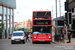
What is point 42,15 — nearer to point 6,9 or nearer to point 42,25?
point 42,25

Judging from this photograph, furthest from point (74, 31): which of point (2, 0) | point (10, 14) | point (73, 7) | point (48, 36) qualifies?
point (10, 14)

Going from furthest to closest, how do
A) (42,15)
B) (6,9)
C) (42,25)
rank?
1. (6,9)
2. (42,15)
3. (42,25)

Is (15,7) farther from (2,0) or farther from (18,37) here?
(18,37)

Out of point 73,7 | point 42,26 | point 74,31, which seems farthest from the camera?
point 74,31

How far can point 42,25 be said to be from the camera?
27.7m

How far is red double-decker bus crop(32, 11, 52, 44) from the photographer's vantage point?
27.7 m

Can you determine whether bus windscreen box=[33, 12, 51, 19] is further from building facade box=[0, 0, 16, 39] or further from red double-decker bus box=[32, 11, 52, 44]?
building facade box=[0, 0, 16, 39]

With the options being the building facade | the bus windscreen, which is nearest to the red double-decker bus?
the bus windscreen

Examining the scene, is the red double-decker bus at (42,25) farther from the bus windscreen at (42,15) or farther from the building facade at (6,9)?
the building facade at (6,9)

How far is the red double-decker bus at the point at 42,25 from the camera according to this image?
2769 cm

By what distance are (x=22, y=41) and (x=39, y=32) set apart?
2.84 m

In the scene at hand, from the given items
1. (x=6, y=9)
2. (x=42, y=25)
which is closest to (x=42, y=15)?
(x=42, y=25)

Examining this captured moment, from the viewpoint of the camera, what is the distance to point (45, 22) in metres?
27.9

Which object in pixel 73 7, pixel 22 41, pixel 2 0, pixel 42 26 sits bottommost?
pixel 22 41
